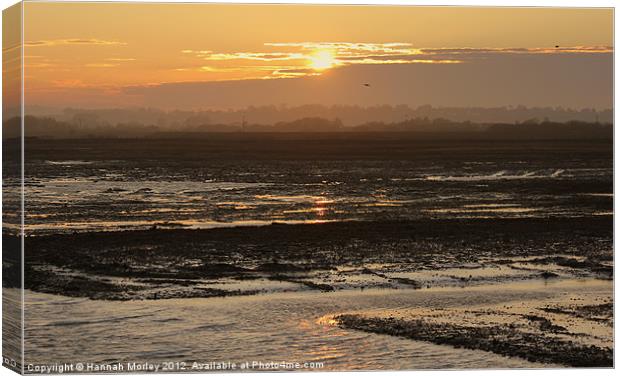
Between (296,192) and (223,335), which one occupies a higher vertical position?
(296,192)

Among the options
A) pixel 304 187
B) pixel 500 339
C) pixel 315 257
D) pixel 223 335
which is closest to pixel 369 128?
pixel 304 187

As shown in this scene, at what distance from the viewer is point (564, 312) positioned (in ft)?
64.6

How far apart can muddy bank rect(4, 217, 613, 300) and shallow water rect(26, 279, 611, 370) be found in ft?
0.87

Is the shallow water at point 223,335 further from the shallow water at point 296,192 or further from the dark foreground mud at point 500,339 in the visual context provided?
the shallow water at point 296,192

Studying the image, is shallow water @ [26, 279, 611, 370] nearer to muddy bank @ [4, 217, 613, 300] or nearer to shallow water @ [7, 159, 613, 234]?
muddy bank @ [4, 217, 613, 300]

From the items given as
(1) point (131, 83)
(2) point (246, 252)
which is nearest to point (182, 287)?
(2) point (246, 252)

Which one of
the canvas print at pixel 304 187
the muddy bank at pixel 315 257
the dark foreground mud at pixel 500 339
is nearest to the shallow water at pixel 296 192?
the canvas print at pixel 304 187

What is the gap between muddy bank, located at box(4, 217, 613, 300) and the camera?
1938 cm

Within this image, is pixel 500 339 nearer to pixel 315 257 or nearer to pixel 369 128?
pixel 315 257

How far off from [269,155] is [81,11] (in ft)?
10.1

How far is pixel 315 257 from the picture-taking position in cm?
1978

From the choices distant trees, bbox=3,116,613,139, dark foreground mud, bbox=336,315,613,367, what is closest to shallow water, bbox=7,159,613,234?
distant trees, bbox=3,116,613,139

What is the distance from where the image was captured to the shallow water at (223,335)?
18312 mm

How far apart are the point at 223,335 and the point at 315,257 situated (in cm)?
181
